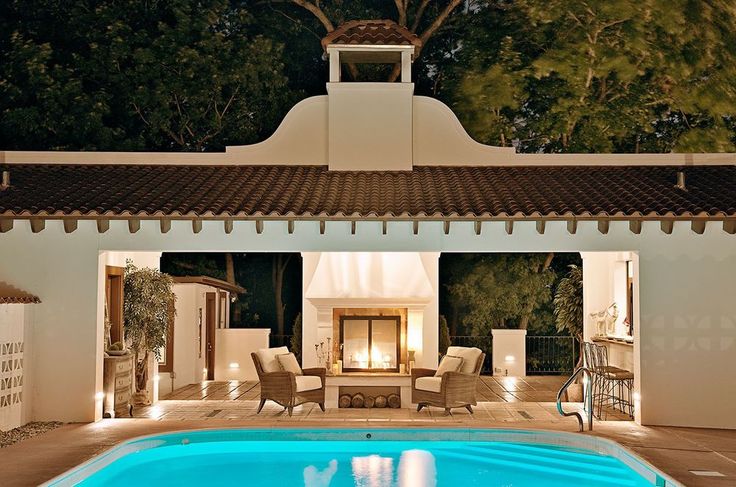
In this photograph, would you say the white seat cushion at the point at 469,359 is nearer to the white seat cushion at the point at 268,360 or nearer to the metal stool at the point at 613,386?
the metal stool at the point at 613,386

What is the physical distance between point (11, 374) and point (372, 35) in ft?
23.6

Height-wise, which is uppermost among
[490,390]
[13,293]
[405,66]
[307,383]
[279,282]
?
[405,66]

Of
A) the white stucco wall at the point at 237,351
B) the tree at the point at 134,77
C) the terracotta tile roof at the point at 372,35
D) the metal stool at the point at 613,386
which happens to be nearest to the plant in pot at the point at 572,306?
the metal stool at the point at 613,386

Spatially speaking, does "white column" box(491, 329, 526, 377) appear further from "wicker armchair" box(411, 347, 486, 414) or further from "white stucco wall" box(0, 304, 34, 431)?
"white stucco wall" box(0, 304, 34, 431)

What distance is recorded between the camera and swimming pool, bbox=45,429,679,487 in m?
10.5

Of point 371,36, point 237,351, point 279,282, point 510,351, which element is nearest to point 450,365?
point 371,36

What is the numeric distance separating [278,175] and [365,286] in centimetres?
318

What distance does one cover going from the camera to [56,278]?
13266 mm

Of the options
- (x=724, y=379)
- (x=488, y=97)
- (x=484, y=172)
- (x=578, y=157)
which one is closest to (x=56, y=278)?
(x=484, y=172)

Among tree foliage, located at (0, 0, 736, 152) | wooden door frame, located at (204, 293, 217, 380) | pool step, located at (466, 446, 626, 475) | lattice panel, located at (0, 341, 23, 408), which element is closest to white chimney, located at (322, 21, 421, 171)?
pool step, located at (466, 446, 626, 475)

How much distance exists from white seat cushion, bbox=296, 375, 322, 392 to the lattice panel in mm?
3927

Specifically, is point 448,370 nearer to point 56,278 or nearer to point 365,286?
point 365,286

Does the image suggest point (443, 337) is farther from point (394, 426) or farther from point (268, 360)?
point (394, 426)

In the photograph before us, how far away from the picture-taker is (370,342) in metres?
16.4
